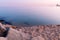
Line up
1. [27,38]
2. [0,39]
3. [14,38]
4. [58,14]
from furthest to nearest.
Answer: [58,14]
[27,38]
[14,38]
[0,39]

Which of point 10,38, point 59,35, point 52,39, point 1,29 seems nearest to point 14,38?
point 10,38

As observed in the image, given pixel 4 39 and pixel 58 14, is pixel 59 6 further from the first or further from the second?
pixel 4 39

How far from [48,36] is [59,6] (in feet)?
23.1

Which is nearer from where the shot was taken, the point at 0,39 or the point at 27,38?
the point at 0,39

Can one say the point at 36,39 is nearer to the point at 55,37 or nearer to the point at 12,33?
the point at 12,33

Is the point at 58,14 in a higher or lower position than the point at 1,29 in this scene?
higher

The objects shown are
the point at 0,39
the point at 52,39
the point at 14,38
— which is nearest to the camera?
the point at 0,39

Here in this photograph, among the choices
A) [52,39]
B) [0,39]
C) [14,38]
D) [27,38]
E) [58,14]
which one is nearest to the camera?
[0,39]

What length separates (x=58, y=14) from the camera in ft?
27.0

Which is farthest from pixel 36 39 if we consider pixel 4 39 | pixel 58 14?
pixel 58 14

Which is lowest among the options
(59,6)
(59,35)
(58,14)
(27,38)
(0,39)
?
(0,39)

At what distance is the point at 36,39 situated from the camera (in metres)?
2.74

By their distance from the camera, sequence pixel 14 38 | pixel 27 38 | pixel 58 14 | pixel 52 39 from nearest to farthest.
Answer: pixel 14 38
pixel 27 38
pixel 52 39
pixel 58 14

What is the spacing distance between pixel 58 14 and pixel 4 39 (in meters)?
6.02
